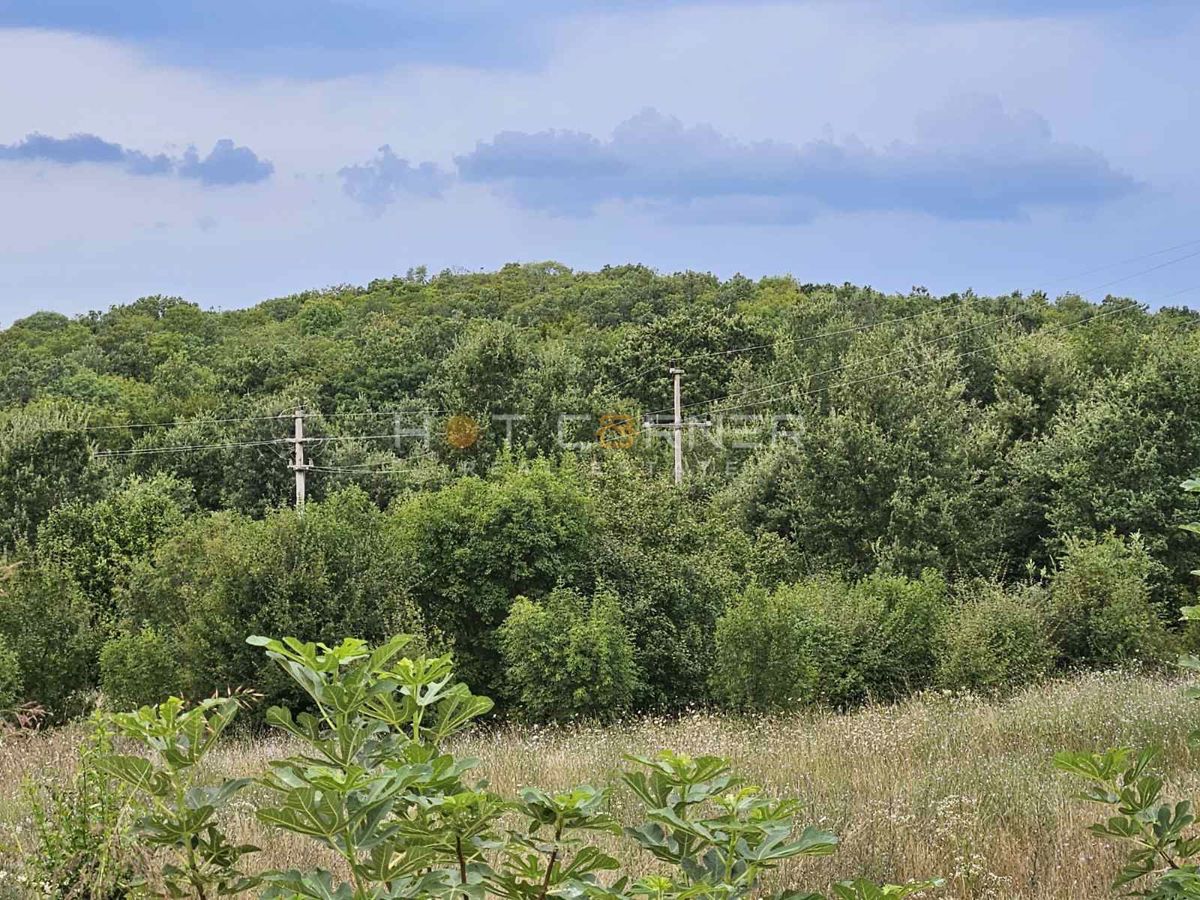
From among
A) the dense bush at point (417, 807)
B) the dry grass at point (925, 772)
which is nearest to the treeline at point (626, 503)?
the dry grass at point (925, 772)

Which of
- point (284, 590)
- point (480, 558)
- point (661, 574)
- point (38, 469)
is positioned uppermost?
point (38, 469)

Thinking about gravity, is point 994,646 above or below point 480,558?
below

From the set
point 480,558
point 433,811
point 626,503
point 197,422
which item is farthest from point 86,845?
point 197,422

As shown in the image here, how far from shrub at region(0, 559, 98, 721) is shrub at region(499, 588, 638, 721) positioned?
8.05 meters

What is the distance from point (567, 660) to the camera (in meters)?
18.8

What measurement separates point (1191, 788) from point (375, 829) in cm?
596

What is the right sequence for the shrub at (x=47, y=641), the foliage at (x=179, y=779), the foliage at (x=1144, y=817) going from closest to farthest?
1. the foliage at (x=179, y=779)
2. the foliage at (x=1144, y=817)
3. the shrub at (x=47, y=641)

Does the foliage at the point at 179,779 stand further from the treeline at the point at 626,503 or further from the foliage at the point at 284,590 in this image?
the foliage at the point at 284,590

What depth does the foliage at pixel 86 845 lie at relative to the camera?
320 cm

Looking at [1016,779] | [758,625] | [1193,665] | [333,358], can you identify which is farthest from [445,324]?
[1193,665]

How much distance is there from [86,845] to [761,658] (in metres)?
16.5

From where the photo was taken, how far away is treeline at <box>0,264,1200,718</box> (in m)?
19.6

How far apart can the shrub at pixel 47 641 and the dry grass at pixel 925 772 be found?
1022 cm

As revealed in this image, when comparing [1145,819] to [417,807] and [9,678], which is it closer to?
[417,807]
